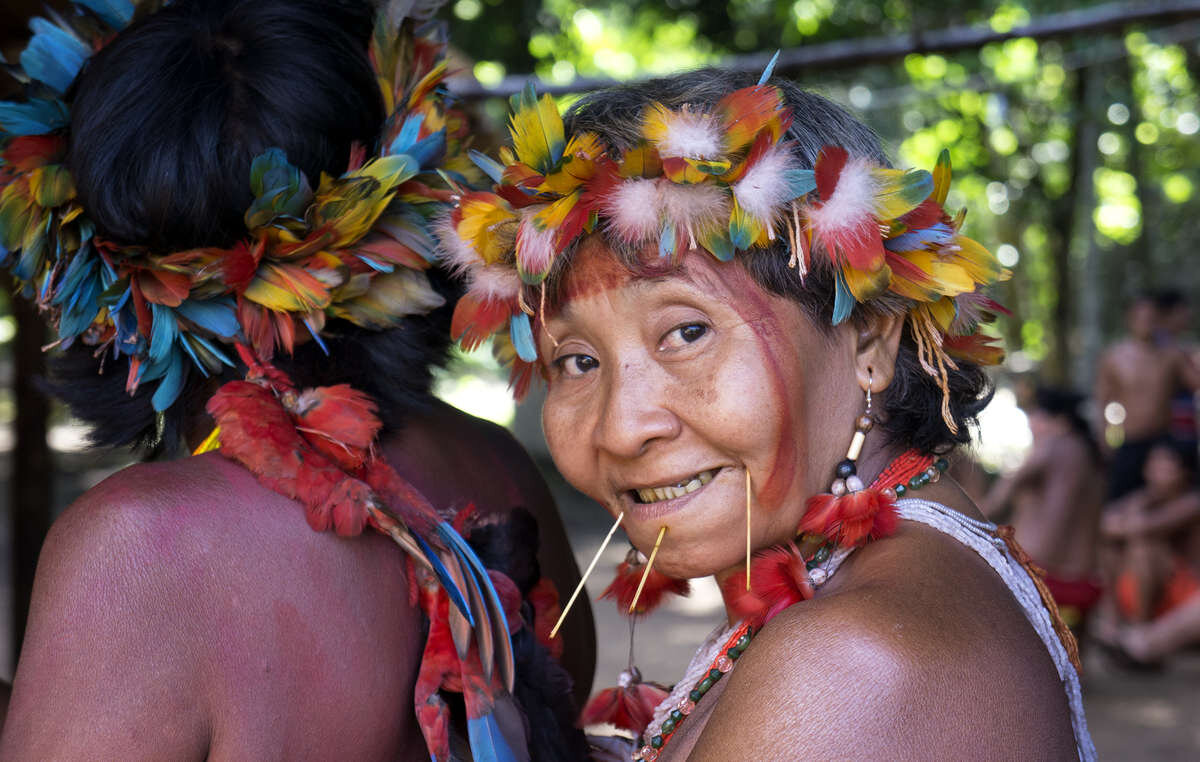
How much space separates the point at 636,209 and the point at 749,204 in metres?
0.17

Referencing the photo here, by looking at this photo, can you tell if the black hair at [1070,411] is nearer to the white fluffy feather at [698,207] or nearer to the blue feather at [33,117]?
the white fluffy feather at [698,207]

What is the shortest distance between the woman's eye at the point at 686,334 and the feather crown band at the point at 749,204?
0.12 m

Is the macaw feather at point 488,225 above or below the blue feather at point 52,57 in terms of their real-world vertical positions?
below

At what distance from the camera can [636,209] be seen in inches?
65.2

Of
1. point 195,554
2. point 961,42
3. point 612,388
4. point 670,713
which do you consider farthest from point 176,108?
point 961,42

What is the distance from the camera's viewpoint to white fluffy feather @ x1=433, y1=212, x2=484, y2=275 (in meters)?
1.90

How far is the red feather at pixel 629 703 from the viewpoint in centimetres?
218

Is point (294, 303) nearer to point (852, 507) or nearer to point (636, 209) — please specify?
point (636, 209)

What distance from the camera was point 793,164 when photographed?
167 cm

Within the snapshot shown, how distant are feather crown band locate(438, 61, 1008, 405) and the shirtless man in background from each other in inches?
312

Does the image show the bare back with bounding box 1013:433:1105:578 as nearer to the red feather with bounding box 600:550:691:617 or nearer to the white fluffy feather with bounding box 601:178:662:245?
the red feather with bounding box 600:550:691:617

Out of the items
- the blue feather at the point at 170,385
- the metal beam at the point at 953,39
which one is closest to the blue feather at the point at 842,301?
the blue feather at the point at 170,385

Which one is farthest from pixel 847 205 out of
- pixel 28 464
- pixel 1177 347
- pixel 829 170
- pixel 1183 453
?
pixel 1177 347

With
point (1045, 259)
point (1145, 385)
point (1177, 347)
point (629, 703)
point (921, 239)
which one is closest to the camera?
point (921, 239)
